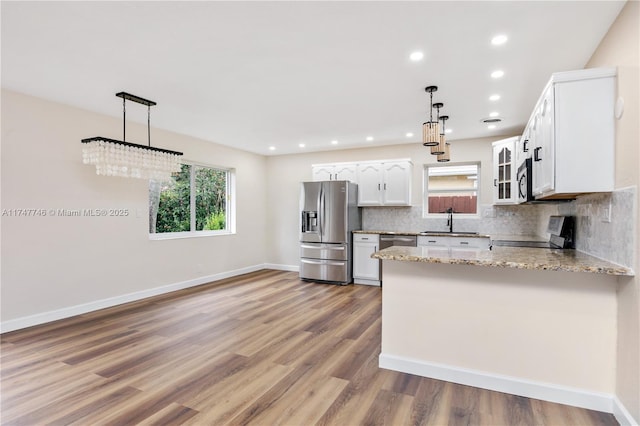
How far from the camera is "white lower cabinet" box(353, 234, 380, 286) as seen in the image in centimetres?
571

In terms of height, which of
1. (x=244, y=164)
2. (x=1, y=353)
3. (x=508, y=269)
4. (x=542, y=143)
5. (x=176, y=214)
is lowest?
(x=1, y=353)

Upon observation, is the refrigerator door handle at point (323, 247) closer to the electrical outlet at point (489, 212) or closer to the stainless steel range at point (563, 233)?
the electrical outlet at point (489, 212)

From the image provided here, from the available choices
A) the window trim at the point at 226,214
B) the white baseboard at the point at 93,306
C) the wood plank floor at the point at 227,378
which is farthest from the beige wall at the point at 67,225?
the wood plank floor at the point at 227,378

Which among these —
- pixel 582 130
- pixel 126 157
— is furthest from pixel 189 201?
pixel 582 130

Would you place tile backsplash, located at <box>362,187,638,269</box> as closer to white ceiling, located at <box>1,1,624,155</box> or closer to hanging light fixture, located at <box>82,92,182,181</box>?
white ceiling, located at <box>1,1,624,155</box>

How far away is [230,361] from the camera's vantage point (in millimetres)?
2803

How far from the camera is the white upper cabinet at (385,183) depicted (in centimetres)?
583

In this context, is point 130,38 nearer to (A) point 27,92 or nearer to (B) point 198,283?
(A) point 27,92

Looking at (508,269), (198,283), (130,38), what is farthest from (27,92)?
(508,269)

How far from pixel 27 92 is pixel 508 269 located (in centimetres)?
478

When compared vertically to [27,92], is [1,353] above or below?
below

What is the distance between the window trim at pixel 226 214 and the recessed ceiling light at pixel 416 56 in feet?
13.4

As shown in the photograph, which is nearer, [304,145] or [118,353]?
[118,353]

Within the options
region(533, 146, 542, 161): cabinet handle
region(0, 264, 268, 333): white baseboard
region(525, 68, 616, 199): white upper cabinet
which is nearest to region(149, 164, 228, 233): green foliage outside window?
region(0, 264, 268, 333): white baseboard
